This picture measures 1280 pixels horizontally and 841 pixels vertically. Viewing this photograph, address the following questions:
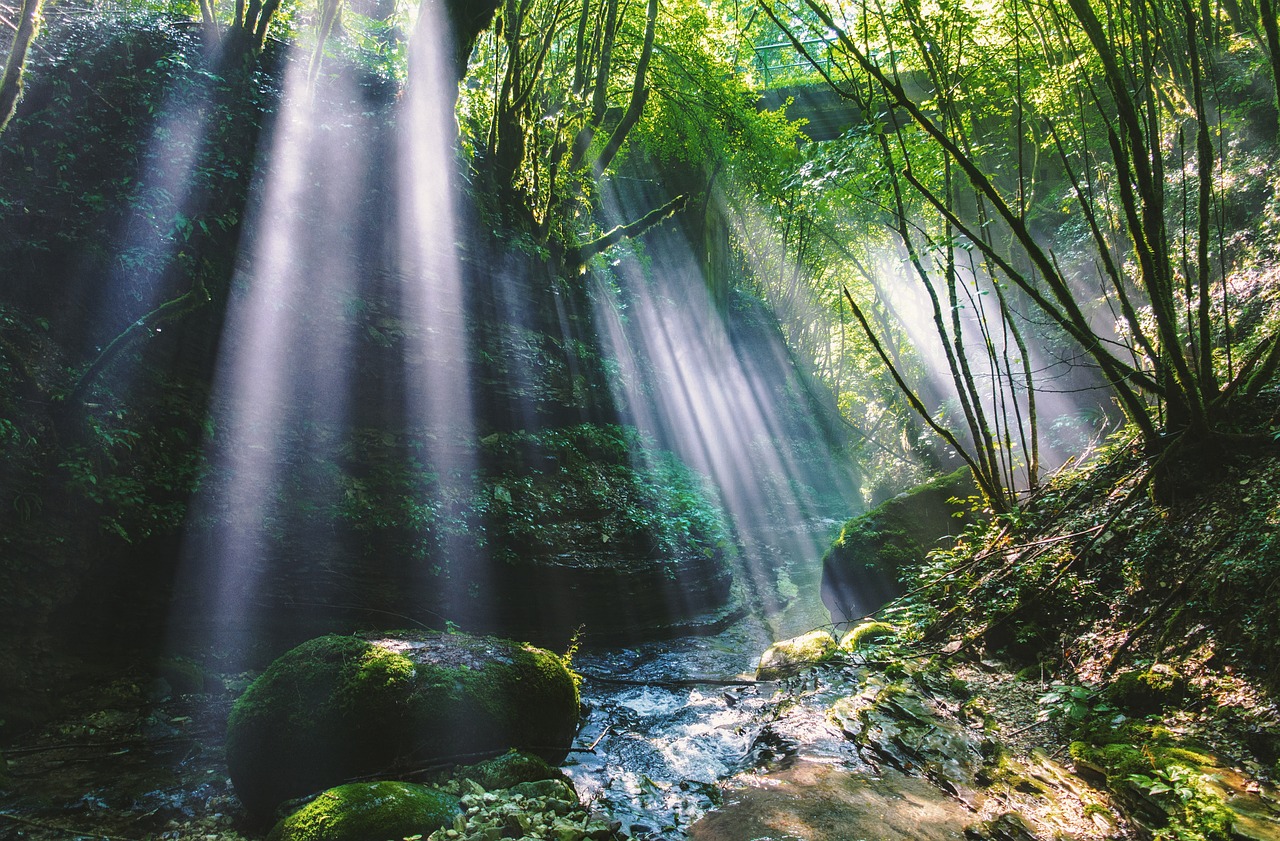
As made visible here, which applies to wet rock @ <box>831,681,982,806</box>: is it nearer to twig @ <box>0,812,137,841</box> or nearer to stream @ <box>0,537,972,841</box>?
stream @ <box>0,537,972,841</box>

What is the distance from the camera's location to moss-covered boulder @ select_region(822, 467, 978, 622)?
330 inches

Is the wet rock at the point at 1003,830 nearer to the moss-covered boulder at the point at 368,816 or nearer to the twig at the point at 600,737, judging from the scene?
the moss-covered boulder at the point at 368,816

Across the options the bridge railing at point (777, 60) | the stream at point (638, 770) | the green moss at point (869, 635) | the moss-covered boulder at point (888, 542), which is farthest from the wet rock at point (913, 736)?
the bridge railing at point (777, 60)

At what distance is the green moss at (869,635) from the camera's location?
18.0 ft

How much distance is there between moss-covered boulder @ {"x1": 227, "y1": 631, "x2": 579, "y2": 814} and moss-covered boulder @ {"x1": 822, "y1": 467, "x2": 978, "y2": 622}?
554 cm

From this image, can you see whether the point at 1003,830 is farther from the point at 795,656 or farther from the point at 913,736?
the point at 795,656

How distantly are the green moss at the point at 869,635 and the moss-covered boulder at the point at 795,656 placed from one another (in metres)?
0.19

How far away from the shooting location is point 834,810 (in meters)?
2.87

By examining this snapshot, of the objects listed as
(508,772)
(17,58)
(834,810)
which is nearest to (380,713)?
(508,772)

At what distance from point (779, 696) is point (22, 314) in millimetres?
7490

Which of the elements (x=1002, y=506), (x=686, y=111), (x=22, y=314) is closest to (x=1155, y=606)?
(x=1002, y=506)

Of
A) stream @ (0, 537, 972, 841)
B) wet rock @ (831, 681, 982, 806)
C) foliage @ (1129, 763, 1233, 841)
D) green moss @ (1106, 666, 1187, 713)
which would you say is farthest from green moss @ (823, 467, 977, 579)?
foliage @ (1129, 763, 1233, 841)

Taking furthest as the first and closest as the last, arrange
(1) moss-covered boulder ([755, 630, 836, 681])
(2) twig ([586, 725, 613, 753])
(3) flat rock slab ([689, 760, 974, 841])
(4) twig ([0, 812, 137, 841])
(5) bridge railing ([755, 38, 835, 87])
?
1. (5) bridge railing ([755, 38, 835, 87])
2. (1) moss-covered boulder ([755, 630, 836, 681])
3. (2) twig ([586, 725, 613, 753])
4. (4) twig ([0, 812, 137, 841])
5. (3) flat rock slab ([689, 760, 974, 841])

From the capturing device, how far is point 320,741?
3639mm
